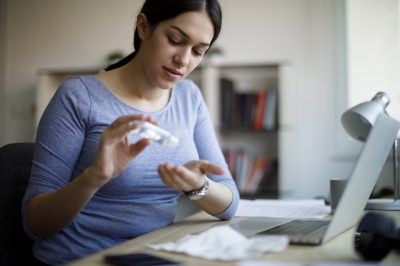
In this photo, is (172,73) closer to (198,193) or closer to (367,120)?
(198,193)

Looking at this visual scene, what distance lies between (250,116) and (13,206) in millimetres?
2294

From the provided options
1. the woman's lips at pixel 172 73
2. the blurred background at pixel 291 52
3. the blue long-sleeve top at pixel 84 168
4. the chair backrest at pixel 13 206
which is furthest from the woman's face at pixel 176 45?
the blurred background at pixel 291 52

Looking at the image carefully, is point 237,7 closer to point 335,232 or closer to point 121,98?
point 121,98

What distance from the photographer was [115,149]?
92 cm

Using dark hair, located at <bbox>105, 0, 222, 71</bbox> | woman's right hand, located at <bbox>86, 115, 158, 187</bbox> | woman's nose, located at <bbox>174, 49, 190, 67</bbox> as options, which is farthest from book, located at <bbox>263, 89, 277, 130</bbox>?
woman's right hand, located at <bbox>86, 115, 158, 187</bbox>

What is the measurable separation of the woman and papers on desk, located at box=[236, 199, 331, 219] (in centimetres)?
12

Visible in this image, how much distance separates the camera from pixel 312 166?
138 inches

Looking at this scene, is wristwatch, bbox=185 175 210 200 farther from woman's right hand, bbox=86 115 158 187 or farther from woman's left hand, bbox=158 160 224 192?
woman's right hand, bbox=86 115 158 187

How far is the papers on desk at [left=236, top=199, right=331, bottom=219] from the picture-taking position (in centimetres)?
131

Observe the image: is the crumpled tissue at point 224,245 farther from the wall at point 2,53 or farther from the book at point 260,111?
the wall at point 2,53

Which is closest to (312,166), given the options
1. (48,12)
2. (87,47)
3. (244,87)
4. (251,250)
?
(244,87)

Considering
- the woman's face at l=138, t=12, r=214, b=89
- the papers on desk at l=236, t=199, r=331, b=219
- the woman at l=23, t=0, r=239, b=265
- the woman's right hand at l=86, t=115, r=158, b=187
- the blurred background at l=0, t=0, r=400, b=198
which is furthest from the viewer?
the blurred background at l=0, t=0, r=400, b=198

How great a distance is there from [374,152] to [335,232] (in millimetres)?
165

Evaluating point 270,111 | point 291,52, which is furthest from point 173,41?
point 291,52
